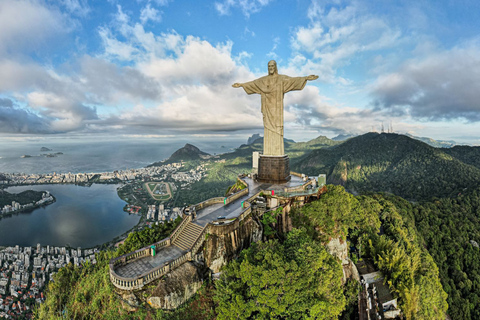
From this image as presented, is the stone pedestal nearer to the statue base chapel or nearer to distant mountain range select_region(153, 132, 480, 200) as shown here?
the statue base chapel

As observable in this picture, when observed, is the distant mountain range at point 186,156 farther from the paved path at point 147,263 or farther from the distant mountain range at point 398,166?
the paved path at point 147,263

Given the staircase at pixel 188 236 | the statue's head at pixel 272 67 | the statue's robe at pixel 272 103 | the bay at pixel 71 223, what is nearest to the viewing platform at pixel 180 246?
the staircase at pixel 188 236

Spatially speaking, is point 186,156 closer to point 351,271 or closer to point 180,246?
point 351,271

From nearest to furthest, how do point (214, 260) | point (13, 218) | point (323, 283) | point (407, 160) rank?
point (323, 283)
point (214, 260)
point (13, 218)
point (407, 160)

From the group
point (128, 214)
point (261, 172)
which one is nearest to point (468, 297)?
point (261, 172)

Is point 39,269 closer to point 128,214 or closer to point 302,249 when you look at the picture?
point 128,214

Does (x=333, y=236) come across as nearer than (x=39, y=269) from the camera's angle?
Yes
